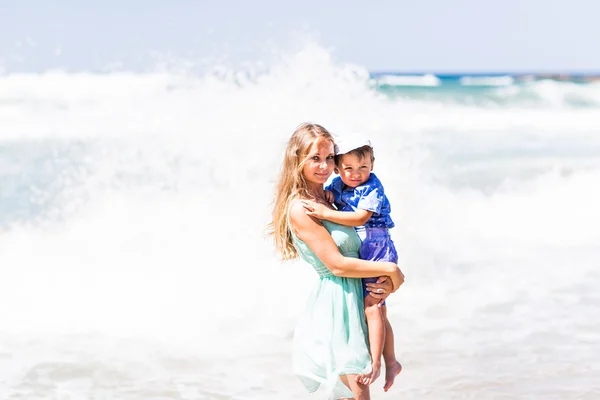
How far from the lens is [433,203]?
11.4m

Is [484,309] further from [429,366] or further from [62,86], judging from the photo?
[62,86]

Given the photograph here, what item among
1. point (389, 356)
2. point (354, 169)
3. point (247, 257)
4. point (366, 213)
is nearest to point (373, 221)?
point (366, 213)

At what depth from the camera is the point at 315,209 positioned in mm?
3377

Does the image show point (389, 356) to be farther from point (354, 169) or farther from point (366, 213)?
point (354, 169)

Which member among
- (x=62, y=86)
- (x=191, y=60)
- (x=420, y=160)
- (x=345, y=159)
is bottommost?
(x=345, y=159)

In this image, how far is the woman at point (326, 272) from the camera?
3.38m

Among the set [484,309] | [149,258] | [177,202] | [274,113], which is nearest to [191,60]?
Result: [274,113]

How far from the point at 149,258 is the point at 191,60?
9.54 metres

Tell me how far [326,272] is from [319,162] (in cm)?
44

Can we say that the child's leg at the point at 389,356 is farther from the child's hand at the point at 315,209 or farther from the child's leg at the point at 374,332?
the child's hand at the point at 315,209

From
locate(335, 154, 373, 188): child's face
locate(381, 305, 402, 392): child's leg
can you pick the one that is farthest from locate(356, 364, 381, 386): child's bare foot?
locate(335, 154, 373, 188): child's face

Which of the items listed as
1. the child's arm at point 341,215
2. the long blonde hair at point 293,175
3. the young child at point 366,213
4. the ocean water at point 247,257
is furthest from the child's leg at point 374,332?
the ocean water at point 247,257

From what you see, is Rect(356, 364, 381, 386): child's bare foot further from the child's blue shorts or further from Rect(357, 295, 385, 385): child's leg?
the child's blue shorts

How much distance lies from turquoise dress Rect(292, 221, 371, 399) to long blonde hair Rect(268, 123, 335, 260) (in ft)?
0.32
